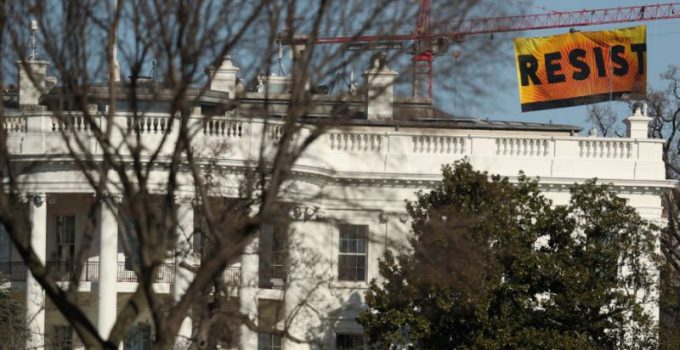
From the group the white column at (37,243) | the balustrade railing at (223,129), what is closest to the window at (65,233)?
the white column at (37,243)

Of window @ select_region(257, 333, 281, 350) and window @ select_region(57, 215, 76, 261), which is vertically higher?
window @ select_region(57, 215, 76, 261)

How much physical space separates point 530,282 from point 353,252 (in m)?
8.89

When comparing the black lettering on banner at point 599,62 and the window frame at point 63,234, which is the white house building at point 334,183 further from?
the black lettering on banner at point 599,62

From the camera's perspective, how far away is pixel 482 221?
4684 cm

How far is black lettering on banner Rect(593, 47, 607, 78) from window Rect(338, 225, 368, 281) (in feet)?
32.6

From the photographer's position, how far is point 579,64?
6172 cm

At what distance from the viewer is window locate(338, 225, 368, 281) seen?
182ft

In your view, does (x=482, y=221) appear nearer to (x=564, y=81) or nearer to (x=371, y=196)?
(x=371, y=196)

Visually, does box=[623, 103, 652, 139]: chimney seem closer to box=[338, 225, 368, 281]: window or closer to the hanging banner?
the hanging banner

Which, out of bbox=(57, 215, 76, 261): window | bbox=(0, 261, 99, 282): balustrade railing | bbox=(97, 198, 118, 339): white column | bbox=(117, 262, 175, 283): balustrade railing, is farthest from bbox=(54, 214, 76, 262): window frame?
bbox=(97, 198, 118, 339): white column

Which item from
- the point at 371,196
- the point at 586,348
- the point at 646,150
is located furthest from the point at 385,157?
A: the point at 586,348

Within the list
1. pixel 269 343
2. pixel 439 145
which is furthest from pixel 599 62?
pixel 269 343

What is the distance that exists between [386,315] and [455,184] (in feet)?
11.2

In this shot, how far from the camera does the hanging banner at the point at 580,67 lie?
61.1 metres
